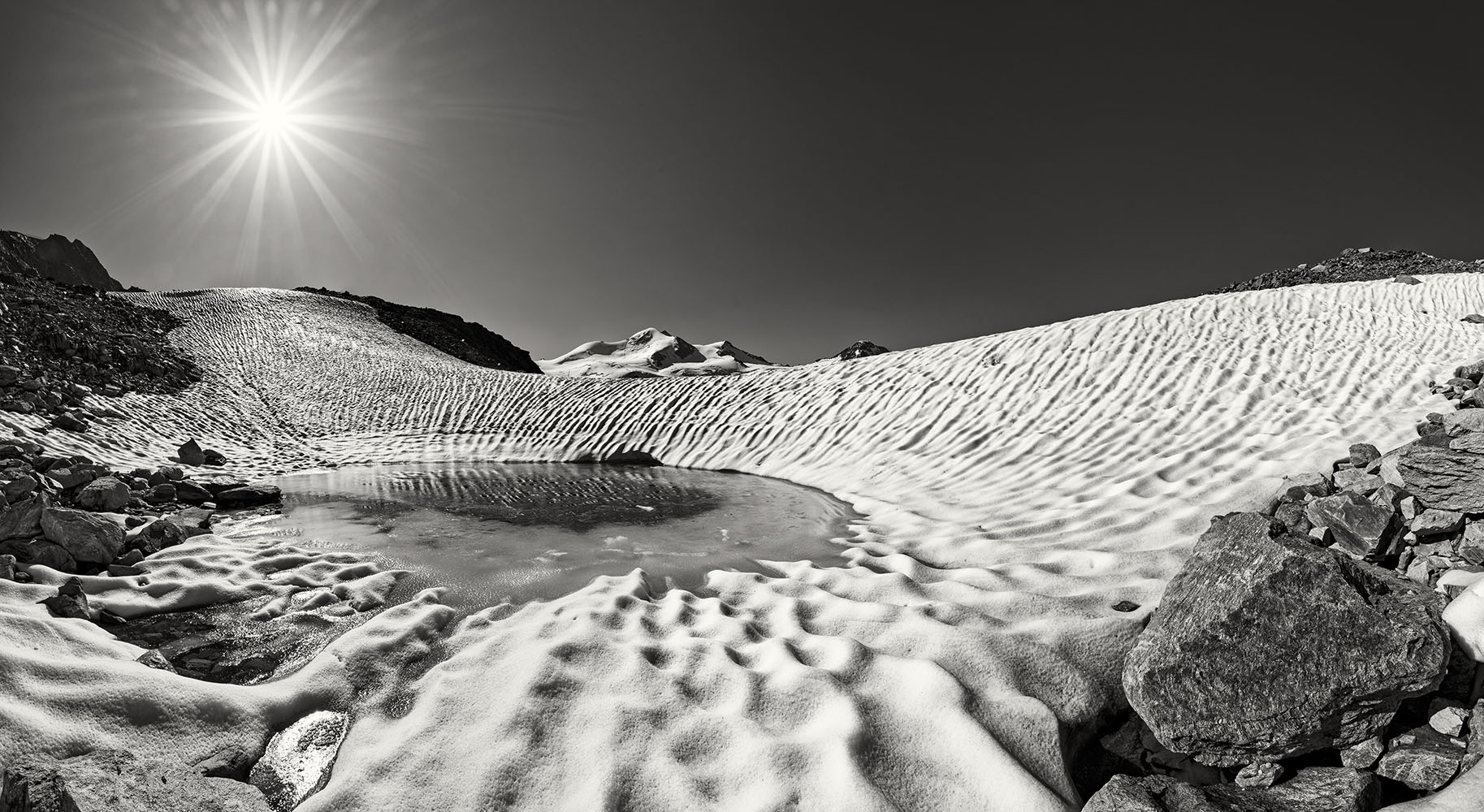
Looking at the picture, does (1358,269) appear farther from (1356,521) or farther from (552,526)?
(552,526)

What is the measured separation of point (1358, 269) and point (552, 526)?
2933cm

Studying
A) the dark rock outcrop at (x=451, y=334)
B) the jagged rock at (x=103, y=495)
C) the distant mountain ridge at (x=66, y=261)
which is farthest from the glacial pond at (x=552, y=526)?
the distant mountain ridge at (x=66, y=261)

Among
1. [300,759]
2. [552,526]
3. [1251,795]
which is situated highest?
[552,526]

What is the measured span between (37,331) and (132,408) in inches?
113

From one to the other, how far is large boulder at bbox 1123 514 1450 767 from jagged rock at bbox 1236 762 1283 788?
0.07 feet

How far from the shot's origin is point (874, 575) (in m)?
3.93

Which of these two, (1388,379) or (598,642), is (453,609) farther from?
(1388,379)

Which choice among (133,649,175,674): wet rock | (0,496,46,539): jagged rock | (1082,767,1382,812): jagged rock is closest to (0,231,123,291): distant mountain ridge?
(0,496,46,539): jagged rock

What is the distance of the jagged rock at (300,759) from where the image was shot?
2051mm

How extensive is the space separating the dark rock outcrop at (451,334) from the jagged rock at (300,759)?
24908mm

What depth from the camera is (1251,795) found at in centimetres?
199

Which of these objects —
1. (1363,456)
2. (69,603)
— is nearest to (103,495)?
(69,603)

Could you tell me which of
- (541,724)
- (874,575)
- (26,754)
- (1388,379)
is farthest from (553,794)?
(1388,379)

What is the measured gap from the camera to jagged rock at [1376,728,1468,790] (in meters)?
1.81
